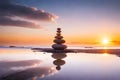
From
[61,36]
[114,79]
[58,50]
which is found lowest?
[114,79]

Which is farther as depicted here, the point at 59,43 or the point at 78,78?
the point at 59,43

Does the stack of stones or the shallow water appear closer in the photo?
the shallow water

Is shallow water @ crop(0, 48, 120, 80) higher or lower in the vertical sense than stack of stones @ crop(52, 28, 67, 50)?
lower

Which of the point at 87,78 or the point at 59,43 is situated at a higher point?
the point at 59,43

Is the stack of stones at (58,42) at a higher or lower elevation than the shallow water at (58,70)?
higher

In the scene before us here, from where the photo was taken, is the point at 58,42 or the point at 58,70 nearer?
the point at 58,70

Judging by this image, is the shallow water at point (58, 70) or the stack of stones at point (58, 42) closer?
the shallow water at point (58, 70)

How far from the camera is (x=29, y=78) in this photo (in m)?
11.9

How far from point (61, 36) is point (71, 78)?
31.1 m

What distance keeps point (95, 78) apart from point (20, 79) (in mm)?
4682

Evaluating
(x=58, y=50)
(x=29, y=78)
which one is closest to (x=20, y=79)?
(x=29, y=78)

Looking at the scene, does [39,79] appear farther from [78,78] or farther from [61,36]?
[61,36]

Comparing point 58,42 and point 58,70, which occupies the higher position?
point 58,42

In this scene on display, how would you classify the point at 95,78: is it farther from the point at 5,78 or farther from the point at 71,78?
the point at 5,78
